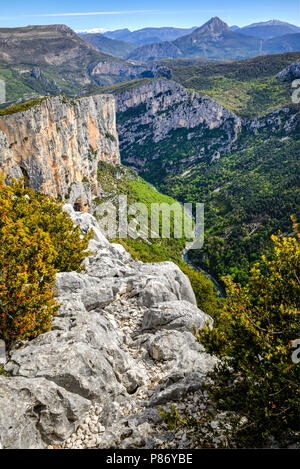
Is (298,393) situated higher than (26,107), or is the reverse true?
(26,107)

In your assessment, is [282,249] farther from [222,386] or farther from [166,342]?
[166,342]

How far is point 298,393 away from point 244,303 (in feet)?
14.0

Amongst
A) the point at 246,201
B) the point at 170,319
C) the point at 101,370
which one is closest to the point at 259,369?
the point at 101,370

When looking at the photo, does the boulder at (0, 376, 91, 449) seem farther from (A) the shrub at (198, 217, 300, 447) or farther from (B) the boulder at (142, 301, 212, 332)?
(B) the boulder at (142, 301, 212, 332)

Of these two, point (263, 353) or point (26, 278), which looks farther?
point (26, 278)

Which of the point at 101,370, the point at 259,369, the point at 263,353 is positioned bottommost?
the point at 101,370

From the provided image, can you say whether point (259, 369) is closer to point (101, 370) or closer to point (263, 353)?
point (263, 353)

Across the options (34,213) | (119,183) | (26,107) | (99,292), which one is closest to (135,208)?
(119,183)

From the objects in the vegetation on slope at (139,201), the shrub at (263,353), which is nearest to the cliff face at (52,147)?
the vegetation on slope at (139,201)

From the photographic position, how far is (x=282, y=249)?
1389 cm

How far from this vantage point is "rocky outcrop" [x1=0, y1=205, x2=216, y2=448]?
43.4 feet

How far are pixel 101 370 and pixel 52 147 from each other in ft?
232

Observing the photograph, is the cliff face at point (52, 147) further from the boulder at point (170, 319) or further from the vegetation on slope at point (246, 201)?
the vegetation on slope at point (246, 201)

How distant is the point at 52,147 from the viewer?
248ft
